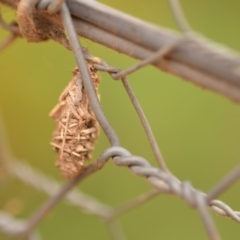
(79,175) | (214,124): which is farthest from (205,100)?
(79,175)

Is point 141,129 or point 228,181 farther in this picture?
point 141,129

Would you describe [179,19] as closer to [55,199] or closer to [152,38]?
[152,38]

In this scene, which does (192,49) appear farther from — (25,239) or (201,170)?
(201,170)

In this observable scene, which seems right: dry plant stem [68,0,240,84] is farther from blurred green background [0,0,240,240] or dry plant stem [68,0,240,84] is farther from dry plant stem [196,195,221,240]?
blurred green background [0,0,240,240]

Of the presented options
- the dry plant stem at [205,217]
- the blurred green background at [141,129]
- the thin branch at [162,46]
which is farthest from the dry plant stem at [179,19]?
the blurred green background at [141,129]

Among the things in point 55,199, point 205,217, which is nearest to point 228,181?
point 205,217

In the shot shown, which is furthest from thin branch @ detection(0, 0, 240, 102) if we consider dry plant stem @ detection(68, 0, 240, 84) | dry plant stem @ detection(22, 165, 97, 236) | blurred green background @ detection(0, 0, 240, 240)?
blurred green background @ detection(0, 0, 240, 240)
